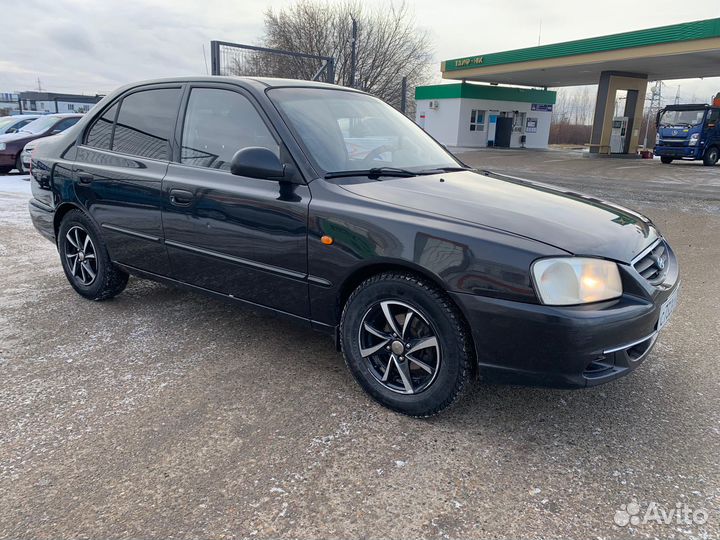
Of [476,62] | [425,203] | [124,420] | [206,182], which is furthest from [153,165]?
[476,62]

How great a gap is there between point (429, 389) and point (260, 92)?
2017 millimetres

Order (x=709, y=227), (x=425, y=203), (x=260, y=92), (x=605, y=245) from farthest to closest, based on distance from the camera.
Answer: (x=709, y=227) < (x=260, y=92) < (x=425, y=203) < (x=605, y=245)

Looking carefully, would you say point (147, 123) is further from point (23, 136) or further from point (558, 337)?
point (23, 136)

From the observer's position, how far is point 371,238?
8.77 feet

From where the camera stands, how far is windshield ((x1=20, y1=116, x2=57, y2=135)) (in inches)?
525

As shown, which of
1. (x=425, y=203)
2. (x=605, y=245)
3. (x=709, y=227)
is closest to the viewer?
(x=605, y=245)

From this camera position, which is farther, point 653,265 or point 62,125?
point 62,125

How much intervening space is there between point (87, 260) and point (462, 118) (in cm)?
3154

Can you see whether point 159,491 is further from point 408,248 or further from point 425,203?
point 425,203

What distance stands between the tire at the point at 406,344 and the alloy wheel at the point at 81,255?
256 centimetres

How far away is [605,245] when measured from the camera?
2.52 meters

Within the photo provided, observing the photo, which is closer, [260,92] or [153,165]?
[260,92]

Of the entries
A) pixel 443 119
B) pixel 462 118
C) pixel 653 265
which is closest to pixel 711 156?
pixel 462 118

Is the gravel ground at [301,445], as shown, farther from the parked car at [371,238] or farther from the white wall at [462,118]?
the white wall at [462,118]
